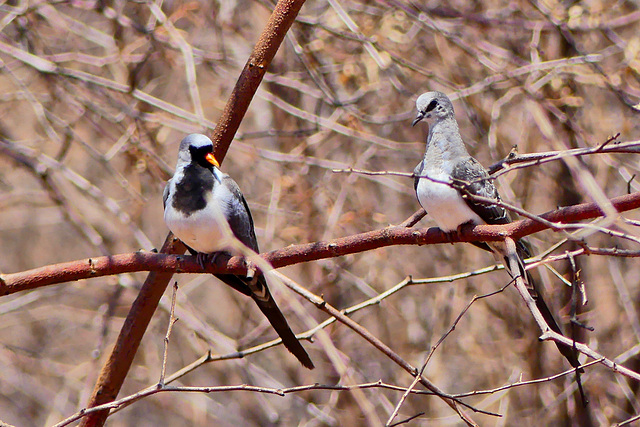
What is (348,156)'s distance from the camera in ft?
20.9

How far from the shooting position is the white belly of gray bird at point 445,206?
3119 millimetres

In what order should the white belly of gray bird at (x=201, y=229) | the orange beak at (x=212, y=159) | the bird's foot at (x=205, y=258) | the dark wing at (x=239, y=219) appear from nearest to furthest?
1. the bird's foot at (x=205, y=258)
2. the white belly of gray bird at (x=201, y=229)
3. the orange beak at (x=212, y=159)
4. the dark wing at (x=239, y=219)

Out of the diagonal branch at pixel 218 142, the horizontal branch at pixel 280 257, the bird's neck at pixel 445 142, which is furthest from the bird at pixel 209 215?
the bird's neck at pixel 445 142

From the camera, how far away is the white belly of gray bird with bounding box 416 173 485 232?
3.12m

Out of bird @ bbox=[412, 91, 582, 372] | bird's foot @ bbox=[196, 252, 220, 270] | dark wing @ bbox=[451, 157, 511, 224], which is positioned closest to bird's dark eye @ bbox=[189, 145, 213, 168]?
bird's foot @ bbox=[196, 252, 220, 270]

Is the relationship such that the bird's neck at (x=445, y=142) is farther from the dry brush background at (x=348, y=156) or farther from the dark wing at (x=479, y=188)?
the dry brush background at (x=348, y=156)

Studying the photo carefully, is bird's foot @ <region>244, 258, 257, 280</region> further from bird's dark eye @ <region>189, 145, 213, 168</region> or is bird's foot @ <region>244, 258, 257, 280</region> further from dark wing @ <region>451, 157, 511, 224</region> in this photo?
dark wing @ <region>451, 157, 511, 224</region>

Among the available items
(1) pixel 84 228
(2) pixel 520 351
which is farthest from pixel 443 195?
(2) pixel 520 351

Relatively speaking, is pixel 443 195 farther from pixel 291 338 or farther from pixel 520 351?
pixel 520 351

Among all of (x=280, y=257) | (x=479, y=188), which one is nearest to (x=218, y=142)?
(x=280, y=257)

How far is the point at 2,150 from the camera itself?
4.79 m

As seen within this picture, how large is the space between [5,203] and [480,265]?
4.66m

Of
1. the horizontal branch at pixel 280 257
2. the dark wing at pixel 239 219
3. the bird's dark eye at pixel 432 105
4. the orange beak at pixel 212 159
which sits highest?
the orange beak at pixel 212 159

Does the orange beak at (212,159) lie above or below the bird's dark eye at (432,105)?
above
